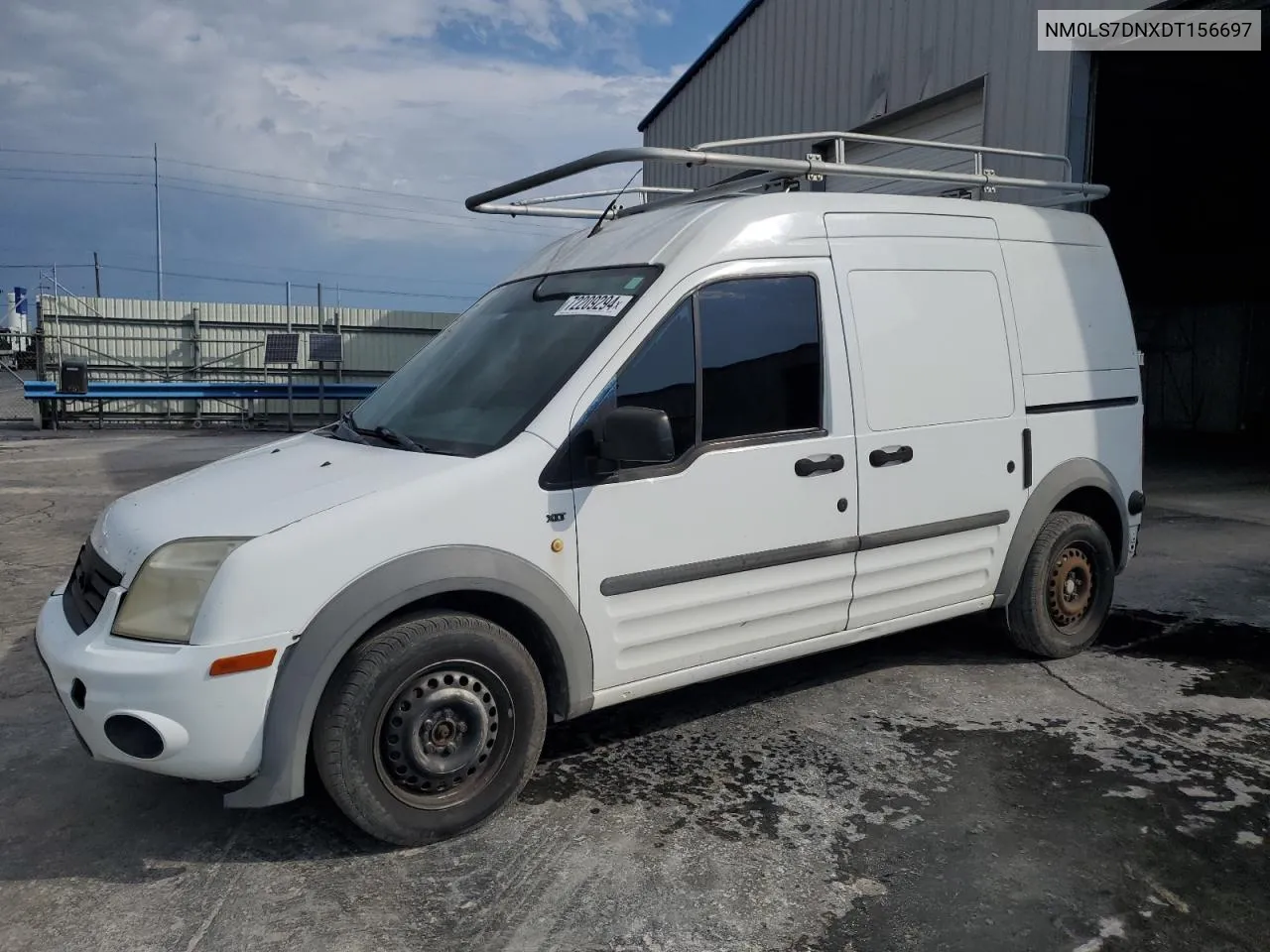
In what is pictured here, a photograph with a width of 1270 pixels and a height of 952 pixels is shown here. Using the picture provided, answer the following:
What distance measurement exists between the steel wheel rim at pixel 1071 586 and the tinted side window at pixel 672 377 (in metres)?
2.30

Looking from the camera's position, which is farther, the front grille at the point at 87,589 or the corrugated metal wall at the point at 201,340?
the corrugated metal wall at the point at 201,340

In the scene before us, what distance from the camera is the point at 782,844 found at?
3107mm

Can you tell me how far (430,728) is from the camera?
3070 millimetres

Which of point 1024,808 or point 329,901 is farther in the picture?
point 1024,808

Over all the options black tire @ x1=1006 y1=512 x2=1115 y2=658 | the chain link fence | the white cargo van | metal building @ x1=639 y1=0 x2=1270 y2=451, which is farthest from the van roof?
the chain link fence

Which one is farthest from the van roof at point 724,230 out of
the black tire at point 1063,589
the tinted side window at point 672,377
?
the black tire at point 1063,589

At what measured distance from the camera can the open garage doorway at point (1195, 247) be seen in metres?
13.2

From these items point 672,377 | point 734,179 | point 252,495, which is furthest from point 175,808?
point 734,179

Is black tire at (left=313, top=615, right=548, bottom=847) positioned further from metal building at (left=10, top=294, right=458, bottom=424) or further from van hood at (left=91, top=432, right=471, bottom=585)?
metal building at (left=10, top=294, right=458, bottom=424)

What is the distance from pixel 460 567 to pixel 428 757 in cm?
62

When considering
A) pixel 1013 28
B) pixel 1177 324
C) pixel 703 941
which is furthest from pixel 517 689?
pixel 1177 324

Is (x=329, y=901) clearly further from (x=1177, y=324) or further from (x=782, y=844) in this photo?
(x=1177, y=324)

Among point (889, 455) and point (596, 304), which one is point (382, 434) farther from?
point (889, 455)

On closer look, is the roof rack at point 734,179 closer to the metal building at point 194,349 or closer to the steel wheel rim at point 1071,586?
the steel wheel rim at point 1071,586
